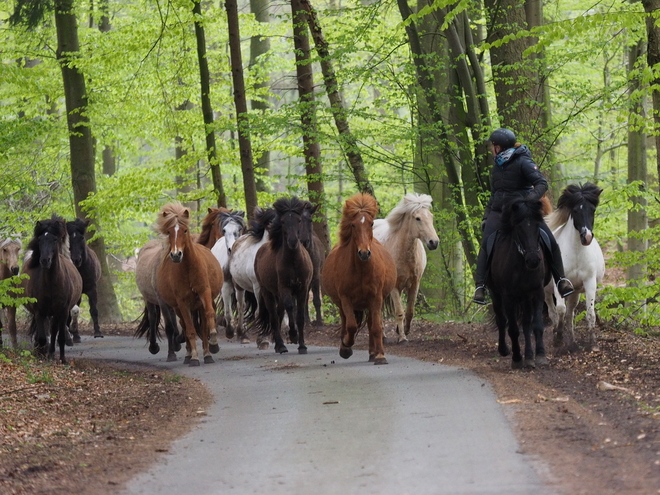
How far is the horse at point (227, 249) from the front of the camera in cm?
1909

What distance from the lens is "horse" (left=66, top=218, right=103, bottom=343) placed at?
1961cm

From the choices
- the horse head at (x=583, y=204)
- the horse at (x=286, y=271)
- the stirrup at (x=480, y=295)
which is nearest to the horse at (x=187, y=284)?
the horse at (x=286, y=271)

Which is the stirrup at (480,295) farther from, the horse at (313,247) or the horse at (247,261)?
the horse at (247,261)

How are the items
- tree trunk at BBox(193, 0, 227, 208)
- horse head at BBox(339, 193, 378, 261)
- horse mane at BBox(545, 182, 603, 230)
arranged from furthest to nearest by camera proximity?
tree trunk at BBox(193, 0, 227, 208) < horse mane at BBox(545, 182, 603, 230) < horse head at BBox(339, 193, 378, 261)

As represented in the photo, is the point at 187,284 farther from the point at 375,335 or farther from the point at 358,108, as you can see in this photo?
the point at 358,108

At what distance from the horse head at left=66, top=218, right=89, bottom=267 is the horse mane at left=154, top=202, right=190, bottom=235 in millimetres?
5926

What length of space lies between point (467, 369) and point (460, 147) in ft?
26.4

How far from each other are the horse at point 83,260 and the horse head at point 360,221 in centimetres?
870

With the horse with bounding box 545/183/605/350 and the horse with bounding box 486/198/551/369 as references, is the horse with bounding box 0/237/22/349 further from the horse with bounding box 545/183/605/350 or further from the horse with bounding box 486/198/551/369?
the horse with bounding box 545/183/605/350

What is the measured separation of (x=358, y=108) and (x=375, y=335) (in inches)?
511

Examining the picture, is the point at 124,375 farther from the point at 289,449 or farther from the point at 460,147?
the point at 460,147

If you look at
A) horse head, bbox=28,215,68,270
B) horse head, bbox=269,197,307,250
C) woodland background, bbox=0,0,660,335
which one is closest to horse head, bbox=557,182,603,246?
woodland background, bbox=0,0,660,335

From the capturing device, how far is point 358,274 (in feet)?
41.0

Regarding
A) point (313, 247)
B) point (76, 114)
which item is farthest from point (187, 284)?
point (76, 114)
